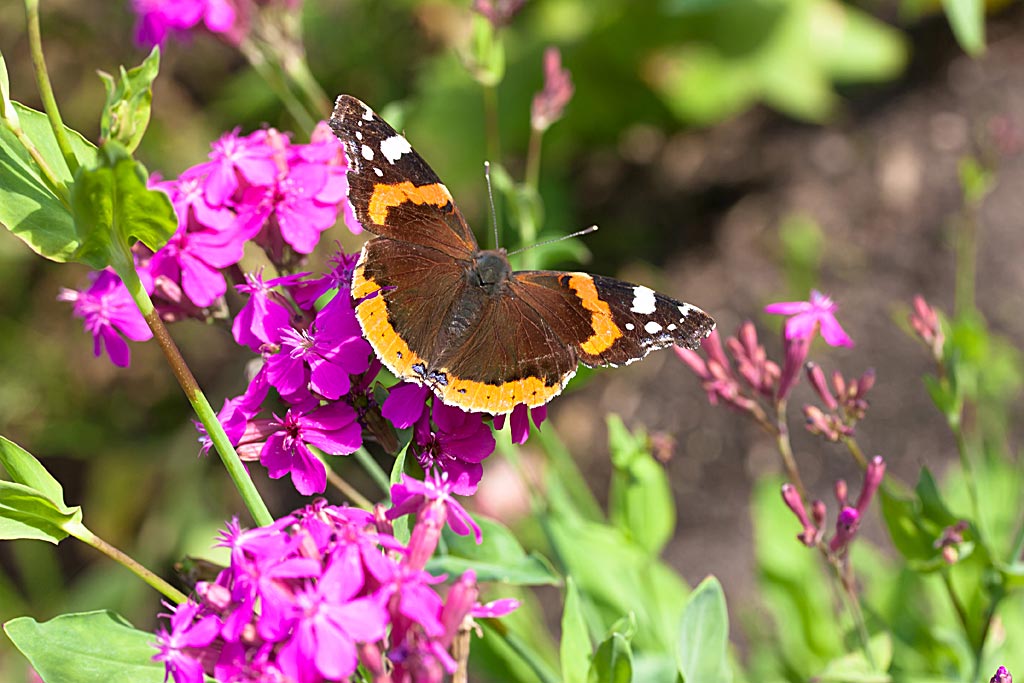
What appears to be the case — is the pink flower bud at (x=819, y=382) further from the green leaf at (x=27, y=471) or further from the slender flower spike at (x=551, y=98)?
the green leaf at (x=27, y=471)

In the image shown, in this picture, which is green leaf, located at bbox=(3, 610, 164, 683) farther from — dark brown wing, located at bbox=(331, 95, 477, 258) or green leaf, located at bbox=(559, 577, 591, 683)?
dark brown wing, located at bbox=(331, 95, 477, 258)

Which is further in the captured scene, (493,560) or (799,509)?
(493,560)

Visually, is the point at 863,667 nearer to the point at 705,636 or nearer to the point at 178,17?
the point at 705,636

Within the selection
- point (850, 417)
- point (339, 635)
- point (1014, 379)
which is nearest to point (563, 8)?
point (1014, 379)

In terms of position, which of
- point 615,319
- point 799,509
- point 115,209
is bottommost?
point 799,509

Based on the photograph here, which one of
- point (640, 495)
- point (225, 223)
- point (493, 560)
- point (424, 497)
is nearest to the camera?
point (424, 497)

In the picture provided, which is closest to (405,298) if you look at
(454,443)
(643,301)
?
(454,443)

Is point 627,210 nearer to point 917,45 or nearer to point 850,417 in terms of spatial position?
point 917,45
